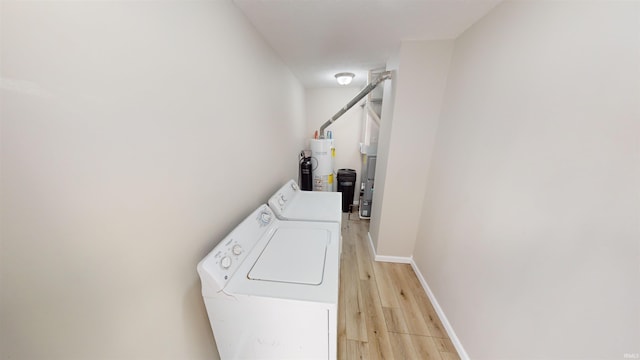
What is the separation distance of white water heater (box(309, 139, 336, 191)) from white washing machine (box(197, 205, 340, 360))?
1.75 meters

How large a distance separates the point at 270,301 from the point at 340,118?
9.78ft

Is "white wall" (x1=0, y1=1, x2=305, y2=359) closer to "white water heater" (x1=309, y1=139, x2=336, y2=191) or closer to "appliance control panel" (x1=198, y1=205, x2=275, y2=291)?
"appliance control panel" (x1=198, y1=205, x2=275, y2=291)

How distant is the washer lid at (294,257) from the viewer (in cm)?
87

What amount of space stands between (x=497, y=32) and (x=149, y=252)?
78.0 inches

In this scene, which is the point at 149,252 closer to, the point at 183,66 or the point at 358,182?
the point at 183,66

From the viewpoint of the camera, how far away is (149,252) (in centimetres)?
67

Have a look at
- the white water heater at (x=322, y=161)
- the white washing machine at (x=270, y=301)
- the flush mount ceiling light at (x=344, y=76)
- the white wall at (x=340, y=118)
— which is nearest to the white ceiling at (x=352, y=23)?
the flush mount ceiling light at (x=344, y=76)

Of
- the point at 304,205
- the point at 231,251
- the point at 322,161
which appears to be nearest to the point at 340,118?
the point at 322,161

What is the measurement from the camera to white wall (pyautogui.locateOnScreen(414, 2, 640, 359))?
Answer: 0.60 metres

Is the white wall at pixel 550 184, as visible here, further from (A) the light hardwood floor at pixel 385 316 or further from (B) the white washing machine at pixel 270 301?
(B) the white washing machine at pixel 270 301

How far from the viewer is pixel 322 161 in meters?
2.66

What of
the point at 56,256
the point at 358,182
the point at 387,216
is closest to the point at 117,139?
the point at 56,256

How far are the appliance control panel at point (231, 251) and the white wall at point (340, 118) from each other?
7.36ft

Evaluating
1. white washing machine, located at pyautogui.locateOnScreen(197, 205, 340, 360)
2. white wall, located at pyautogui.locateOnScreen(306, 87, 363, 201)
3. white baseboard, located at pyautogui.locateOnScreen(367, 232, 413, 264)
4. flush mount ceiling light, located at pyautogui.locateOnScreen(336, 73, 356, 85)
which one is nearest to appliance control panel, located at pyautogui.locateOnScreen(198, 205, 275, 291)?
white washing machine, located at pyautogui.locateOnScreen(197, 205, 340, 360)
